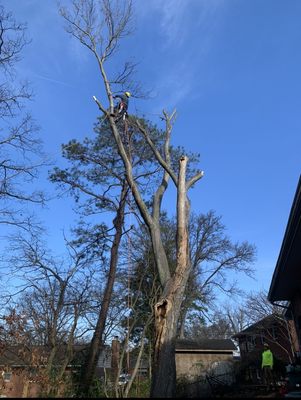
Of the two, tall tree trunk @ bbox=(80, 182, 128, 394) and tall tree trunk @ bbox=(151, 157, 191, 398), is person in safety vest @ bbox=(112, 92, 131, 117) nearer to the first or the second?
tall tree trunk @ bbox=(151, 157, 191, 398)

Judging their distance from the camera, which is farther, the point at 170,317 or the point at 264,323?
the point at 264,323

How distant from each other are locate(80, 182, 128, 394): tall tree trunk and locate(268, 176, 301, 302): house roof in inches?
273

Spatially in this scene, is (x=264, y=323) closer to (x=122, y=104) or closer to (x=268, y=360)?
(x=268, y=360)

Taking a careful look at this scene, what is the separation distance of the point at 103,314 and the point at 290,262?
9637 millimetres

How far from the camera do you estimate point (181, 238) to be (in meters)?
9.42

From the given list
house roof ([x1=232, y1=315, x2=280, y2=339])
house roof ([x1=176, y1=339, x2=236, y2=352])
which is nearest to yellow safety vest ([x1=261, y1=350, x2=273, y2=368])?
house roof ([x1=176, y1=339, x2=236, y2=352])

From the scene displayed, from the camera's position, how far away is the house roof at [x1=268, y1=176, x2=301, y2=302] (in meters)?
6.75

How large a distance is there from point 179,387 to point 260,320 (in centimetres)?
1416

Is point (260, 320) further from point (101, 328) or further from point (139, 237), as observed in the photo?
point (101, 328)

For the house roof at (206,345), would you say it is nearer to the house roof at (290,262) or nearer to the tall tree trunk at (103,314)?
the tall tree trunk at (103,314)

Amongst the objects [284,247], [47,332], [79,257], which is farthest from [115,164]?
[284,247]

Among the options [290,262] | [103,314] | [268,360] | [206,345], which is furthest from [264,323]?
[290,262]

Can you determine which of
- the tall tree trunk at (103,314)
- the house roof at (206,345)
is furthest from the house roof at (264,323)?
the tall tree trunk at (103,314)

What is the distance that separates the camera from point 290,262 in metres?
9.18
